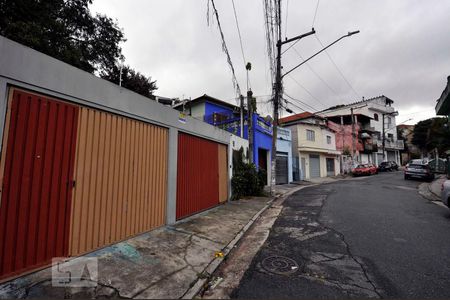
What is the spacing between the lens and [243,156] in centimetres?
1174

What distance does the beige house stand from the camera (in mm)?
22375

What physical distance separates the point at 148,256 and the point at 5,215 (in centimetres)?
218

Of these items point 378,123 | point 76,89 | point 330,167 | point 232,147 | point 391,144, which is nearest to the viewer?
point 76,89

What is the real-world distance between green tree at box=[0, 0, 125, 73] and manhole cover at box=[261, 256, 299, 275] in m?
11.7

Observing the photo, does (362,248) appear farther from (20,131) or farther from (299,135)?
(299,135)

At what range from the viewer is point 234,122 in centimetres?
1528

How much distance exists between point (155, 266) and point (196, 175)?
3.98m

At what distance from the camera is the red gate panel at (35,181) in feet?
10.3

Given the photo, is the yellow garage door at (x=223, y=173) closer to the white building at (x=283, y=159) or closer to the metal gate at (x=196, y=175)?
the metal gate at (x=196, y=175)

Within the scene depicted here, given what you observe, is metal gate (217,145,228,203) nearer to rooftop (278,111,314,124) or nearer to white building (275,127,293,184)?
white building (275,127,293,184)

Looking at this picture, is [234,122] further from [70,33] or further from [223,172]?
[70,33]

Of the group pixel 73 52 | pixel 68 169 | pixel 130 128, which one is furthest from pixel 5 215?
pixel 73 52

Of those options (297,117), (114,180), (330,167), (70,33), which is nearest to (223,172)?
(114,180)

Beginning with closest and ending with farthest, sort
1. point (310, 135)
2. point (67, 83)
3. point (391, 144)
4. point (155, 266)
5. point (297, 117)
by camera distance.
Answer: point (155, 266), point (67, 83), point (310, 135), point (297, 117), point (391, 144)
